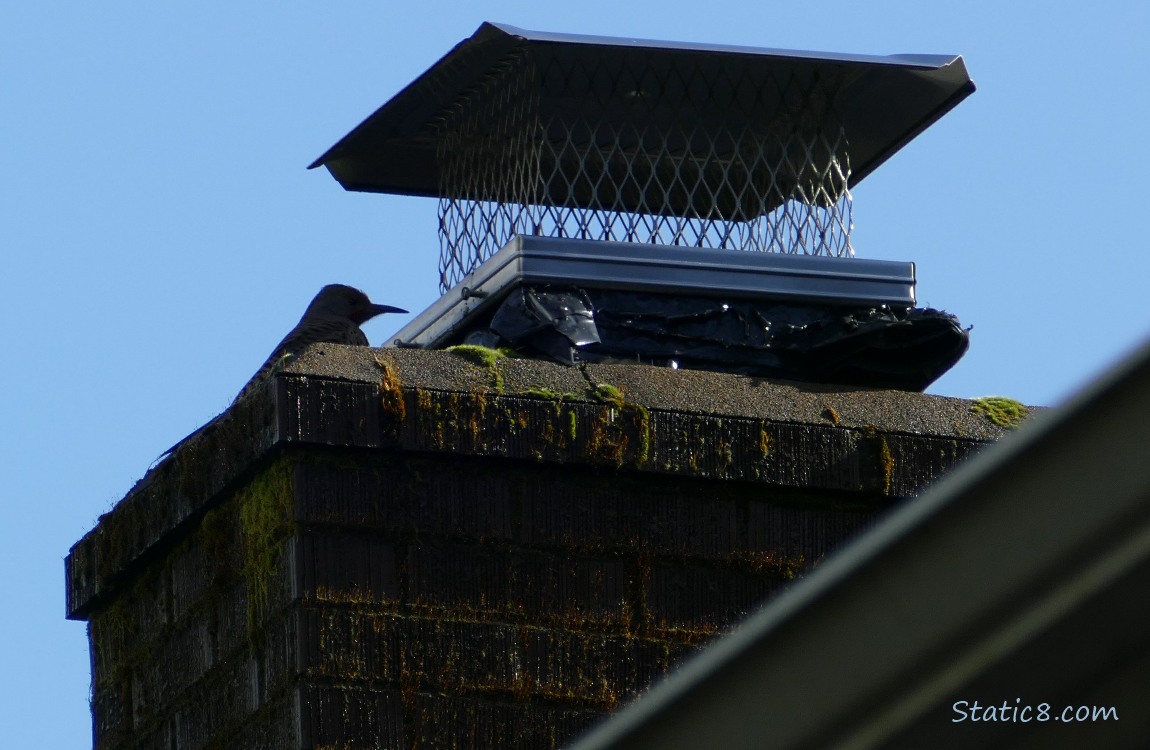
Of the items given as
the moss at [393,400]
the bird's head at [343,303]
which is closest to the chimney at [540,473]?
the moss at [393,400]

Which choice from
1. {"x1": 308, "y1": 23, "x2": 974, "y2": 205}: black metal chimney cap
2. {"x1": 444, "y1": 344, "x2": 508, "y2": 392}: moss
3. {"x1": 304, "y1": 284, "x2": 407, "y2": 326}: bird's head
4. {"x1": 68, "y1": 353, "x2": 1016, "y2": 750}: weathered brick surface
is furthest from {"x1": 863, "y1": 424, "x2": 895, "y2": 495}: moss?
{"x1": 304, "y1": 284, "x2": 407, "y2": 326}: bird's head

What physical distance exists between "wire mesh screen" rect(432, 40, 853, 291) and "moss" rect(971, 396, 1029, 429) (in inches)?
35.5

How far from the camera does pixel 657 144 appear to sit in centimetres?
511

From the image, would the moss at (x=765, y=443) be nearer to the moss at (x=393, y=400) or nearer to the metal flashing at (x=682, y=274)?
the metal flashing at (x=682, y=274)

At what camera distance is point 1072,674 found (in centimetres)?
148

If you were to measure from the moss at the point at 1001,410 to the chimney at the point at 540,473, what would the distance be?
17mm

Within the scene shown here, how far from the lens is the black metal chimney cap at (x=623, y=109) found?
4.88m

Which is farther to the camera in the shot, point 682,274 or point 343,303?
point 343,303

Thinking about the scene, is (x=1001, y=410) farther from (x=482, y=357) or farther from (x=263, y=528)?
(x=263, y=528)

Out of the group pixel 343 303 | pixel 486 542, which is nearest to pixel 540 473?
pixel 486 542

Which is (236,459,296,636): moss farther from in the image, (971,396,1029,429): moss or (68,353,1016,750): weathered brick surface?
(971,396,1029,429): moss

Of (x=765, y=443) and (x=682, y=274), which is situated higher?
(x=682, y=274)

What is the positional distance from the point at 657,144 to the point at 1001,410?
1257mm

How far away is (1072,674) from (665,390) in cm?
267
